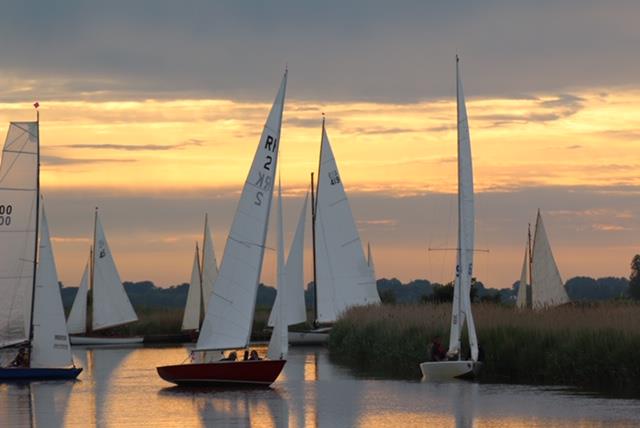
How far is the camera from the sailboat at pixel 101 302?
257 feet

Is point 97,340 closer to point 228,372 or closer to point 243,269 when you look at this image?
point 243,269

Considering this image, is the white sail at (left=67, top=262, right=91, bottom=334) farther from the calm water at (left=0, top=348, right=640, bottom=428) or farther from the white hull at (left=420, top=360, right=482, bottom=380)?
the white hull at (left=420, top=360, right=482, bottom=380)

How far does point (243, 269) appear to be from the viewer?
44.3m

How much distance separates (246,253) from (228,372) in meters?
3.54

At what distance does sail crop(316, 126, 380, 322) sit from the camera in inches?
2712

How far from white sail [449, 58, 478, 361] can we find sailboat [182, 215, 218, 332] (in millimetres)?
37843

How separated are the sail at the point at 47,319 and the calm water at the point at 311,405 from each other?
3.79 feet

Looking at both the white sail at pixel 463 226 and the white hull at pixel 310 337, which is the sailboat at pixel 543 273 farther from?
the white sail at pixel 463 226

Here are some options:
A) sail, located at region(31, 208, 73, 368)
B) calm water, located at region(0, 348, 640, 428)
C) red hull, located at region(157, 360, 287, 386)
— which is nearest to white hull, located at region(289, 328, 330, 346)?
calm water, located at region(0, 348, 640, 428)

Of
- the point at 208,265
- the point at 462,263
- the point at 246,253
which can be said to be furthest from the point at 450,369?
the point at 208,265

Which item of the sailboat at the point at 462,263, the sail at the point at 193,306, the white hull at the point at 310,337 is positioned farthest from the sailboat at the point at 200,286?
the sailboat at the point at 462,263

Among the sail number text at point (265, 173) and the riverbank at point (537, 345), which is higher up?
the sail number text at point (265, 173)

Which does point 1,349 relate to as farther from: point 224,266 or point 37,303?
point 224,266

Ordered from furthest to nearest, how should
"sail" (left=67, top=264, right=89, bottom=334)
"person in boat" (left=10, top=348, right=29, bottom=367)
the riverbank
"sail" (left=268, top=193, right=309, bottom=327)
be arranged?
"sail" (left=67, top=264, right=89, bottom=334) → "sail" (left=268, top=193, right=309, bottom=327) → "person in boat" (left=10, top=348, right=29, bottom=367) → the riverbank
